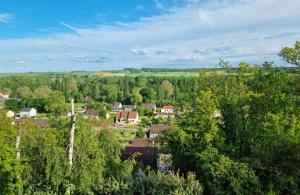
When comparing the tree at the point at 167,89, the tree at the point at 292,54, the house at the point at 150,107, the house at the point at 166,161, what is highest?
the tree at the point at 292,54

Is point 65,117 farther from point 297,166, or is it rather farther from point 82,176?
point 297,166

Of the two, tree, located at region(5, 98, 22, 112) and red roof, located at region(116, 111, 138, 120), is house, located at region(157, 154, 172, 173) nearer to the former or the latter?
red roof, located at region(116, 111, 138, 120)

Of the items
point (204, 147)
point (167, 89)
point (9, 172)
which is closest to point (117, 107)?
point (167, 89)

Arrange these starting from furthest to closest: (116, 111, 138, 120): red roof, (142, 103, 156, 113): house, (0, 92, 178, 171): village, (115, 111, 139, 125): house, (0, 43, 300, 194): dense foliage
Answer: (142, 103, 156, 113): house < (116, 111, 138, 120): red roof < (115, 111, 139, 125): house < (0, 92, 178, 171): village < (0, 43, 300, 194): dense foliage

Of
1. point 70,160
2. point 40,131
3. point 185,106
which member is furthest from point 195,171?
point 40,131

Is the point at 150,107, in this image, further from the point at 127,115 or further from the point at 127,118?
the point at 127,118

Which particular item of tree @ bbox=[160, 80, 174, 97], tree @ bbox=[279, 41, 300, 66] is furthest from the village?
tree @ bbox=[160, 80, 174, 97]

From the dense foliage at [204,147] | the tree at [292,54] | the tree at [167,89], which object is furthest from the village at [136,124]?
the tree at [167,89]

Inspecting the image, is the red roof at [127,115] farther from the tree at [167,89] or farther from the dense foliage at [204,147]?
the dense foliage at [204,147]
